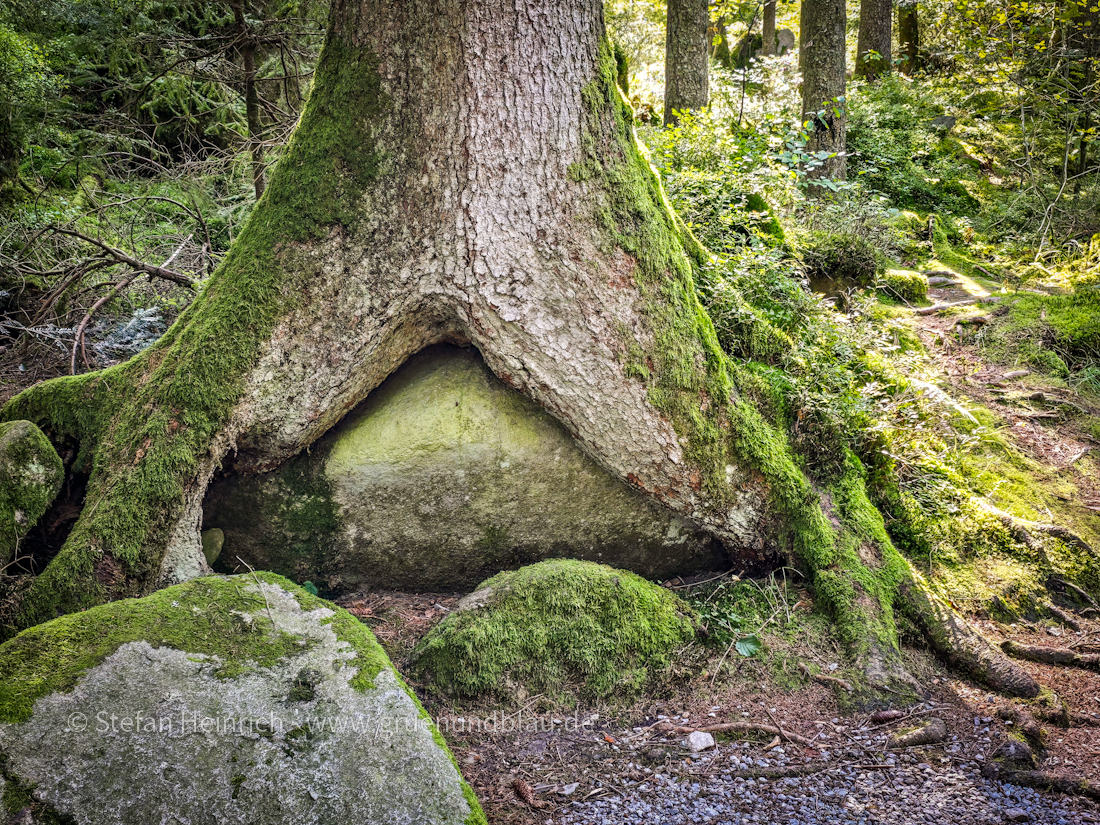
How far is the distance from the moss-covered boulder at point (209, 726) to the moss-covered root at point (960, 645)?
310 cm

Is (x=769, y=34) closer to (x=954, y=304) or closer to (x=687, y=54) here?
(x=687, y=54)

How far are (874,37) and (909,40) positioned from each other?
2960mm

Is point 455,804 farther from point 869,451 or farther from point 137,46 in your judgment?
point 137,46

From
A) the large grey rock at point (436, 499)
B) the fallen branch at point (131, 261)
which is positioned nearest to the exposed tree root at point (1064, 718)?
the large grey rock at point (436, 499)

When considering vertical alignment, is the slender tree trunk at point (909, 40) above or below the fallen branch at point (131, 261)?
above

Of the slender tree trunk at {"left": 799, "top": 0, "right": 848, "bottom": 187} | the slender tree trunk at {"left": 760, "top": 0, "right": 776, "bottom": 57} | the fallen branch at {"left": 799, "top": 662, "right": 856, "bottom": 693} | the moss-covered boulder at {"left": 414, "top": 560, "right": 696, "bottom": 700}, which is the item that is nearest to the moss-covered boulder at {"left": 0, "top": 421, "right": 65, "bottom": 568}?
the moss-covered boulder at {"left": 414, "top": 560, "right": 696, "bottom": 700}

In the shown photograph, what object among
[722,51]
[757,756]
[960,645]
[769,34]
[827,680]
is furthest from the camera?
[722,51]

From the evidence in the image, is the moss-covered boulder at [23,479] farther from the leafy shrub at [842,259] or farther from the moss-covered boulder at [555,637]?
the leafy shrub at [842,259]

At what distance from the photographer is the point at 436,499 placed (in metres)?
4.16

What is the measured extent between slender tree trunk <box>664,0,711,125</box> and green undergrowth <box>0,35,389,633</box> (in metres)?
6.81

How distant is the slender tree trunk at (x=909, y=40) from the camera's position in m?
16.3

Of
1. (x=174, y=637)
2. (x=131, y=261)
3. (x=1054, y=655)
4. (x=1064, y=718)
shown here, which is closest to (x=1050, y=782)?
(x=1064, y=718)

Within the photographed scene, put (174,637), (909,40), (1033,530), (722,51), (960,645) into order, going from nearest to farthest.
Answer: (174,637)
(960,645)
(1033,530)
(909,40)
(722,51)

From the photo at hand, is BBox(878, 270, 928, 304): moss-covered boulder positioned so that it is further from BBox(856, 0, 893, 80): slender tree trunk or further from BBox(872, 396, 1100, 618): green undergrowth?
BBox(856, 0, 893, 80): slender tree trunk
